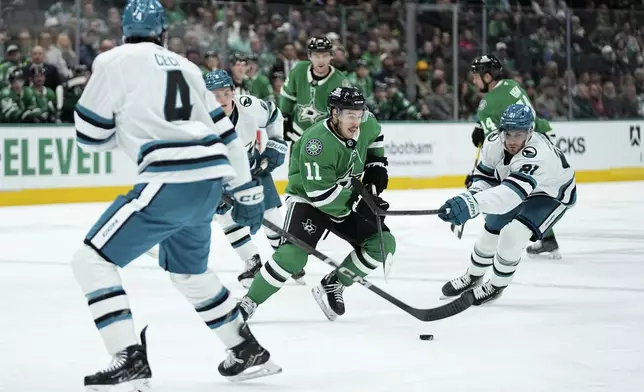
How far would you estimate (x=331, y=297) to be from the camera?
4469mm

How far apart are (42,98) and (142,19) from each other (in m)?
6.58

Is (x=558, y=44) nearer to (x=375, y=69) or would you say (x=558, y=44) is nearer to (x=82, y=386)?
(x=375, y=69)

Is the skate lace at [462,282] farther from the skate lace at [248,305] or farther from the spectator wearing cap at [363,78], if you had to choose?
the spectator wearing cap at [363,78]

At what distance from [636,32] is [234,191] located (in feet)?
A: 33.6

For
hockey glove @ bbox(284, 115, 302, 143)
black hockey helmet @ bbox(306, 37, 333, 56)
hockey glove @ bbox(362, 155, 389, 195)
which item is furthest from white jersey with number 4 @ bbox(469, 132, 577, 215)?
hockey glove @ bbox(284, 115, 302, 143)

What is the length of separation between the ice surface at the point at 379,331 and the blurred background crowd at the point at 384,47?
2.93 metres

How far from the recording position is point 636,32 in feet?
41.0

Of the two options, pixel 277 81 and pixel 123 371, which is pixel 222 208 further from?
pixel 277 81

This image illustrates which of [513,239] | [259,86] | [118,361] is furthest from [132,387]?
[259,86]

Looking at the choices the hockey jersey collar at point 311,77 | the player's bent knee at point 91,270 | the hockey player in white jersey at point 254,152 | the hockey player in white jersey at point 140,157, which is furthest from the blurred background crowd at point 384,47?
the player's bent knee at point 91,270

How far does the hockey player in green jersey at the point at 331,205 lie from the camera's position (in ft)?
13.8

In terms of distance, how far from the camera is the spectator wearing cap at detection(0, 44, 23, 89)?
30.2ft

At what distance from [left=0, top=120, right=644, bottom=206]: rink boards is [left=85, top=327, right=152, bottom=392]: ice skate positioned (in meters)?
6.41

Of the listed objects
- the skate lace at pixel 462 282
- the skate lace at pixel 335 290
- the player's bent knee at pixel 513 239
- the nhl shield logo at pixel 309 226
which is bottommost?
the skate lace at pixel 462 282
